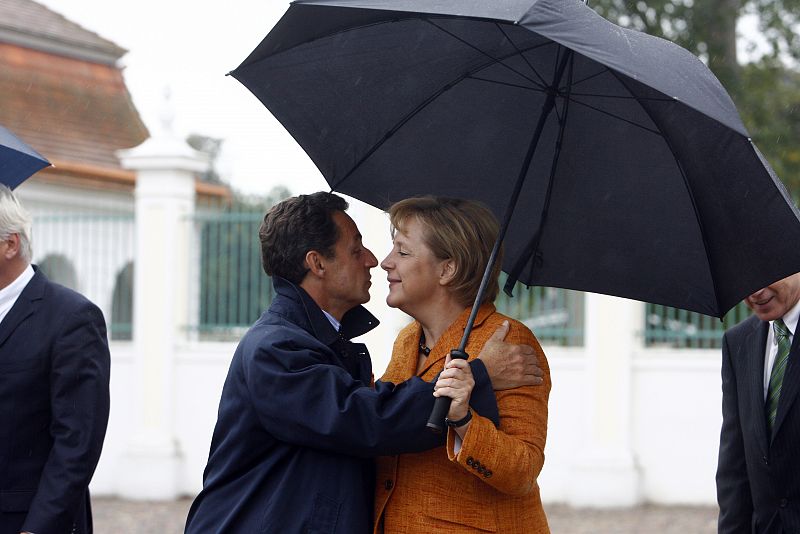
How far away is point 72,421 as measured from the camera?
3.69m

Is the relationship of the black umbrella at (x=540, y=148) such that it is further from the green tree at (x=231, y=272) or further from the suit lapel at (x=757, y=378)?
the green tree at (x=231, y=272)

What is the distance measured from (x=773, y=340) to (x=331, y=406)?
1714 millimetres

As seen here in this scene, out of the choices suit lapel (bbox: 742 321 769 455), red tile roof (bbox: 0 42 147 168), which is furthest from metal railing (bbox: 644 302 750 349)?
red tile roof (bbox: 0 42 147 168)

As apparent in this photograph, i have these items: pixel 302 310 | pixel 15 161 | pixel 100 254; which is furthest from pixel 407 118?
pixel 100 254

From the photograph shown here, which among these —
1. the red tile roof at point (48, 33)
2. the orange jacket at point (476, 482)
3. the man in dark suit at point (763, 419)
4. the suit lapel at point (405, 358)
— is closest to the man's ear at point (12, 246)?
the suit lapel at point (405, 358)

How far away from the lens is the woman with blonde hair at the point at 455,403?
2.95 metres

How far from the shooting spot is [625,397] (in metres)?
9.93

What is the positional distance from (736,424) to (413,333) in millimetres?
1303

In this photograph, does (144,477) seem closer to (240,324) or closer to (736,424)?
(240,324)

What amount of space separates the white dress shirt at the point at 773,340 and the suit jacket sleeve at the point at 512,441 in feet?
3.45

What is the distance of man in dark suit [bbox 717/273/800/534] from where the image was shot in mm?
3754

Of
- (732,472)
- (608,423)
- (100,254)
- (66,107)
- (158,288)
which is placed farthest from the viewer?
(66,107)

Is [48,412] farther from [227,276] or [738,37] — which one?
[738,37]

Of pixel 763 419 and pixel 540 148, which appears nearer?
pixel 540 148
